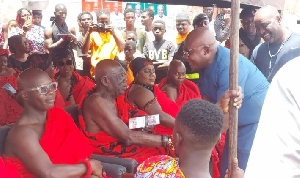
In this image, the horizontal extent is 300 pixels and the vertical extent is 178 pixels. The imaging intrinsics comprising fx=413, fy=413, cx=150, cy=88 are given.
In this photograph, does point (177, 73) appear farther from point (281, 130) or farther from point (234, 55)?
point (281, 130)

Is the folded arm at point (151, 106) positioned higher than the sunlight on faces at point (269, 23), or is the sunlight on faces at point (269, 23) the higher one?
the sunlight on faces at point (269, 23)

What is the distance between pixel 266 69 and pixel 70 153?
275 centimetres

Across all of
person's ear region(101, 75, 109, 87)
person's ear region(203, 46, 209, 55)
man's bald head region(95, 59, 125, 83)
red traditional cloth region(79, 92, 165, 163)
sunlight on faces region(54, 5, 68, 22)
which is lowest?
red traditional cloth region(79, 92, 165, 163)

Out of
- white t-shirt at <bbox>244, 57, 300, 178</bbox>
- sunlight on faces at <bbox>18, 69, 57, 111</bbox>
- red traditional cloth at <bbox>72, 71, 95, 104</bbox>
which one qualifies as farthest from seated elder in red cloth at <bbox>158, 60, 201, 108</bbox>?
white t-shirt at <bbox>244, 57, 300, 178</bbox>

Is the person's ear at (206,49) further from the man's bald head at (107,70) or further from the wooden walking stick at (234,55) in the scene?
the man's bald head at (107,70)

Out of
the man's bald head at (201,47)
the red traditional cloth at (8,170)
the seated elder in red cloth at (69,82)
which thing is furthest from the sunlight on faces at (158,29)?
A: the red traditional cloth at (8,170)

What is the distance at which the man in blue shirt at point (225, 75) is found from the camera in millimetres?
3061

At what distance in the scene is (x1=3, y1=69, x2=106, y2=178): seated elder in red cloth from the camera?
271 centimetres

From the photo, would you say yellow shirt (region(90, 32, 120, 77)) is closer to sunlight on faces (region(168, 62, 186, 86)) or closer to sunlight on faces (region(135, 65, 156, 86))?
sunlight on faces (region(168, 62, 186, 86))

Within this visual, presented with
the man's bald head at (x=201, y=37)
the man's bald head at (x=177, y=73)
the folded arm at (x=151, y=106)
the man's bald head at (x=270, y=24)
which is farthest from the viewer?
the man's bald head at (x=177, y=73)

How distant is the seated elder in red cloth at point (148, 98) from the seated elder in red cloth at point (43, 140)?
85 cm

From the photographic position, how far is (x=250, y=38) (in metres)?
6.08

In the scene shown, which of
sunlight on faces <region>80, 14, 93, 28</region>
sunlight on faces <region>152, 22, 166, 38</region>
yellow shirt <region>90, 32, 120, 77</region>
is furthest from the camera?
sunlight on faces <region>80, 14, 93, 28</region>

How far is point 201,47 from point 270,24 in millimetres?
1823
